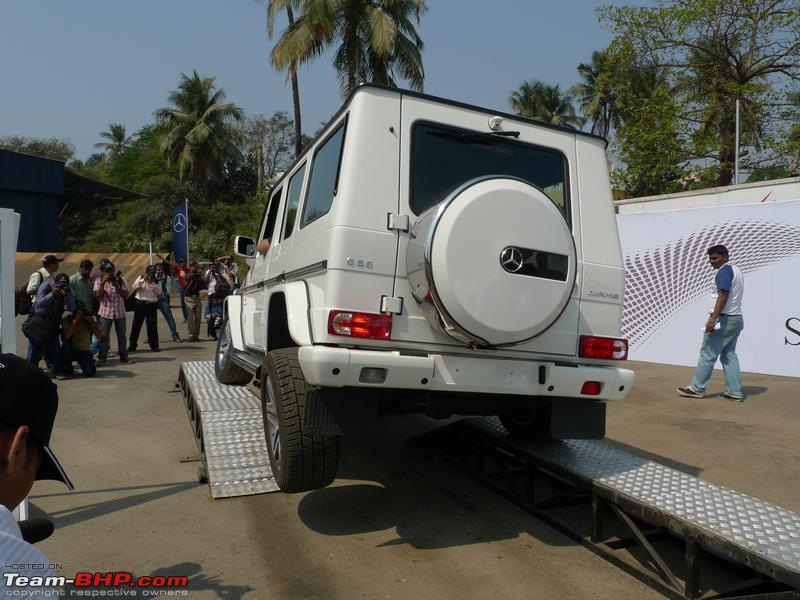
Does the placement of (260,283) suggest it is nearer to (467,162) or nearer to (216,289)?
(467,162)

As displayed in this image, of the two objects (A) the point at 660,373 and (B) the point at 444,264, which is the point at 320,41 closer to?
(A) the point at 660,373

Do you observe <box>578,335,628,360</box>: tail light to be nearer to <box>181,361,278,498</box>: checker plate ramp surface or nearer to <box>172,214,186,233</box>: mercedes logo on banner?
<box>181,361,278,498</box>: checker plate ramp surface

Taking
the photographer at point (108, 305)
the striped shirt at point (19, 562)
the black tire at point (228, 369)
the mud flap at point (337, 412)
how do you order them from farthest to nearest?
1. the photographer at point (108, 305)
2. the black tire at point (228, 369)
3. the mud flap at point (337, 412)
4. the striped shirt at point (19, 562)

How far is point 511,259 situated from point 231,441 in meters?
2.55

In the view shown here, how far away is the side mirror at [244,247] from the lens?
6.19 metres

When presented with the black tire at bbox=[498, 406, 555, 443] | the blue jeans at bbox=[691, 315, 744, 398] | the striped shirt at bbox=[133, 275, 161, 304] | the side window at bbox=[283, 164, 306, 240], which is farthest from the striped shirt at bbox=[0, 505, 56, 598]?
the striped shirt at bbox=[133, 275, 161, 304]

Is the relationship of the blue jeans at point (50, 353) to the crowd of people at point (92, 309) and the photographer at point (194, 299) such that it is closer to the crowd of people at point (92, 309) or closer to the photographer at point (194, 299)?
the crowd of people at point (92, 309)

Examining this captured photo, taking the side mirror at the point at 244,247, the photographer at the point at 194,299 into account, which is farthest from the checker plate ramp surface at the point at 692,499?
the photographer at the point at 194,299

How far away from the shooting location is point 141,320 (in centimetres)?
1130

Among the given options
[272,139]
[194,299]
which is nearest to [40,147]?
[272,139]

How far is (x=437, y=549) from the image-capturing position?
135 inches

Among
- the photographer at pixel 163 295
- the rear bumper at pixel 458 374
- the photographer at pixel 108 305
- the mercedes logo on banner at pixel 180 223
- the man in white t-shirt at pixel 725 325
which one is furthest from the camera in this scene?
the mercedes logo on banner at pixel 180 223

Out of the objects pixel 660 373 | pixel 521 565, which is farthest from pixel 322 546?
pixel 660 373

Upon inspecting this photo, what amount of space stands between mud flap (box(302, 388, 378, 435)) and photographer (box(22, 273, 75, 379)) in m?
6.24
